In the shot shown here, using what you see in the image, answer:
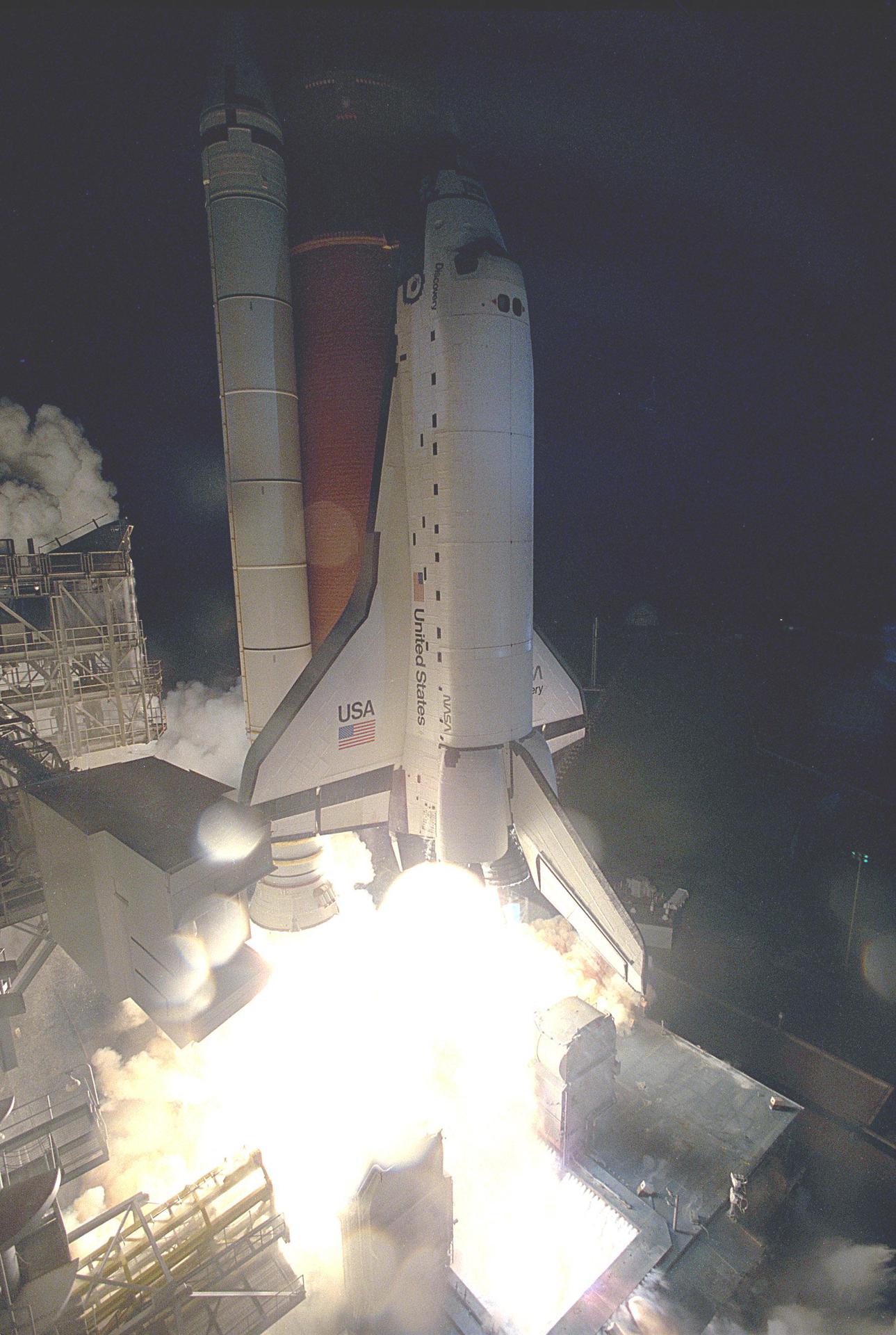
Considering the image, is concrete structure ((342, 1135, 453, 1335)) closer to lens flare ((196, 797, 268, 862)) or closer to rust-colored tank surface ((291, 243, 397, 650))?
lens flare ((196, 797, 268, 862))

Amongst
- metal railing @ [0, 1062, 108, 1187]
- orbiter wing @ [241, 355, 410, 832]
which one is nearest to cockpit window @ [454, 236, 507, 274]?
orbiter wing @ [241, 355, 410, 832]

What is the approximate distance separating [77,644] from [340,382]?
7435 mm

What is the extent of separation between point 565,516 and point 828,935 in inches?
715

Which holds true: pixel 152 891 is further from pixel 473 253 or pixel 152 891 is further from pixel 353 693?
pixel 473 253

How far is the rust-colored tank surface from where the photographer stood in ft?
36.6

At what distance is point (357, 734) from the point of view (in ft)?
37.2

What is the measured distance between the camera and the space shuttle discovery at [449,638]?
31.3 feet

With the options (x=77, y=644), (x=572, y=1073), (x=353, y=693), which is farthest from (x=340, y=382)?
(x=572, y=1073)

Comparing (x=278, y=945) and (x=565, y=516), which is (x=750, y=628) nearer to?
(x=565, y=516)

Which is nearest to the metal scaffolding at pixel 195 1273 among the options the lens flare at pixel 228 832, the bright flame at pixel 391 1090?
the bright flame at pixel 391 1090

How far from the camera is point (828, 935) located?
694 inches

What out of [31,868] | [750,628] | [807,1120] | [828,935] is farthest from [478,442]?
[750,628]

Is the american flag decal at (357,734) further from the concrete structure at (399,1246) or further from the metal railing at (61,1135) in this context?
the metal railing at (61,1135)

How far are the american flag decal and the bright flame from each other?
2.55 metres
